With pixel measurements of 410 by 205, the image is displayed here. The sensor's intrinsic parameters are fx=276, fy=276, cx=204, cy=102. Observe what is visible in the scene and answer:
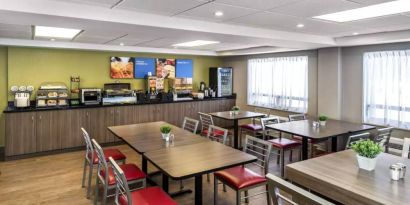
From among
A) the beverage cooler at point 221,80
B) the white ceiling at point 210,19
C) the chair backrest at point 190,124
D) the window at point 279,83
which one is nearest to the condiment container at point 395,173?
the white ceiling at point 210,19

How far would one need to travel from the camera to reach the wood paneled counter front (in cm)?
508

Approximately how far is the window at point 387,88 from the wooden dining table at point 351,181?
2467 mm

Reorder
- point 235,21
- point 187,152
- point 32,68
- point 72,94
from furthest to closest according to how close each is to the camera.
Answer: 1. point 72,94
2. point 32,68
3. point 235,21
4. point 187,152

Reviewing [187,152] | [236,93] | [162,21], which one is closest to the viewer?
[187,152]

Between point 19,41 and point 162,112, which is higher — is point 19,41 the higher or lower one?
the higher one

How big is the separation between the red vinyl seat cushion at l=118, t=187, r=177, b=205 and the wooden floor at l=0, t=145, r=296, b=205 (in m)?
1.00

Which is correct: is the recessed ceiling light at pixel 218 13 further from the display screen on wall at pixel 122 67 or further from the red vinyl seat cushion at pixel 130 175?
the display screen on wall at pixel 122 67

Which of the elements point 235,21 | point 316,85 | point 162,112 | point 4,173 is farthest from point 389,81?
point 4,173

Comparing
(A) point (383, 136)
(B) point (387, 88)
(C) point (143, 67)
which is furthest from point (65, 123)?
(B) point (387, 88)

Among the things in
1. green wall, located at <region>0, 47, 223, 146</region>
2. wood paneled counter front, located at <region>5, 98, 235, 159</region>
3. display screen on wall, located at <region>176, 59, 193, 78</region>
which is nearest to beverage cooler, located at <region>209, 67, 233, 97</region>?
display screen on wall, located at <region>176, 59, 193, 78</region>

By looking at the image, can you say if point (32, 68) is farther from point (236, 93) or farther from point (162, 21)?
point (236, 93)

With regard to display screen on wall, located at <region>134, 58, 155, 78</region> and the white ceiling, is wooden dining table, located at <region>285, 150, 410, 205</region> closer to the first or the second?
the white ceiling

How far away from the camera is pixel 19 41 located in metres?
5.21

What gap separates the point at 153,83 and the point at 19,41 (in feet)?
9.55
